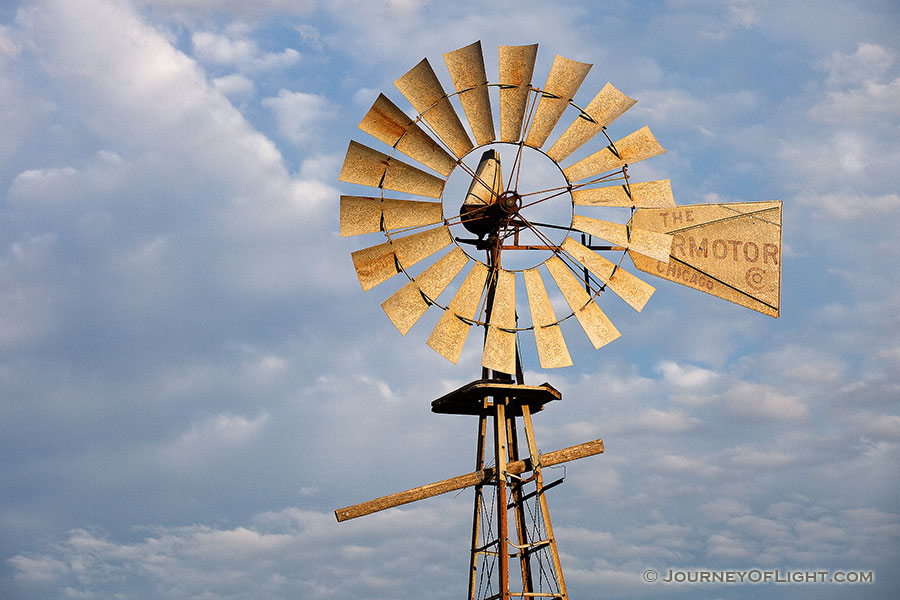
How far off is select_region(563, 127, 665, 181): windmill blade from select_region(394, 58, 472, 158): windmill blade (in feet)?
5.06

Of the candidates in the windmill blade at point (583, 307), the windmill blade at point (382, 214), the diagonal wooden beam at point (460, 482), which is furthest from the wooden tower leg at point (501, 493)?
the windmill blade at point (382, 214)

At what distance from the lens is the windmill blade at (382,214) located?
15.0 meters

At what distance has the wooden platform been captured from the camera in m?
15.1

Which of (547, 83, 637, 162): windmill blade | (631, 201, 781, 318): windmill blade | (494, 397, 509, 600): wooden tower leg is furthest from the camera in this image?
(631, 201, 781, 318): windmill blade

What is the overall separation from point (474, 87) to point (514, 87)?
1.75 feet

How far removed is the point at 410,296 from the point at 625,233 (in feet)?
10.0

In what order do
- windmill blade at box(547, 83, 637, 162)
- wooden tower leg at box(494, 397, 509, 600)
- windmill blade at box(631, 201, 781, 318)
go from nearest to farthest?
wooden tower leg at box(494, 397, 509, 600), windmill blade at box(547, 83, 637, 162), windmill blade at box(631, 201, 781, 318)

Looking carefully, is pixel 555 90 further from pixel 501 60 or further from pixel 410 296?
pixel 410 296

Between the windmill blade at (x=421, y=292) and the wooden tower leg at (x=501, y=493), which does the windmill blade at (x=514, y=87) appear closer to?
the windmill blade at (x=421, y=292)

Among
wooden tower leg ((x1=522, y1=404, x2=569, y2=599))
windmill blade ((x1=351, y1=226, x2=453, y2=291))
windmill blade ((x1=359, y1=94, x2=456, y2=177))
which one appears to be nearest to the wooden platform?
wooden tower leg ((x1=522, y1=404, x2=569, y2=599))

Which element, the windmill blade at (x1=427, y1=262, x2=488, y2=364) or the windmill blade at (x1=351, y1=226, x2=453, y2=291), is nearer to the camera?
the windmill blade at (x1=427, y1=262, x2=488, y2=364)

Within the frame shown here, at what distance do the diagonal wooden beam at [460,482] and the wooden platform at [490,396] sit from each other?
705mm

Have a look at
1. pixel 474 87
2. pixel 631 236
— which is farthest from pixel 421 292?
pixel 631 236

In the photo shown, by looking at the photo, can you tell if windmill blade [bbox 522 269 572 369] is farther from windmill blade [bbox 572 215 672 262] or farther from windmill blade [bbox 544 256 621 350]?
windmill blade [bbox 572 215 672 262]
